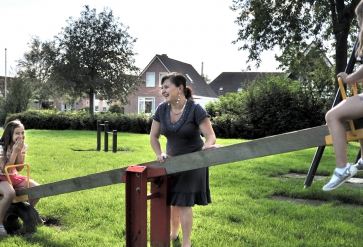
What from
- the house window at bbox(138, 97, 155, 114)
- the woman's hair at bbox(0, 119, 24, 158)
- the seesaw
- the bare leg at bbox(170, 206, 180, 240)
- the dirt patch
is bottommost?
the dirt patch

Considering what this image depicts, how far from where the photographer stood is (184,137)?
357 cm

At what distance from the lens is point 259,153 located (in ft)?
9.08

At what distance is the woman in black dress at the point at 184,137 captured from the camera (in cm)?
350

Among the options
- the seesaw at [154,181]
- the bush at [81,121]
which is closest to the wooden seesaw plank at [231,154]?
the seesaw at [154,181]

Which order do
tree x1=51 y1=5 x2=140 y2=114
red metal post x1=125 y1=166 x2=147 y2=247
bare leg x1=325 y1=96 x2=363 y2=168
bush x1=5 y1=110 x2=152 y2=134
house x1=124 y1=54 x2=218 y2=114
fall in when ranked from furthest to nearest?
1. house x1=124 y1=54 x2=218 y2=114
2. tree x1=51 y1=5 x2=140 y2=114
3. bush x1=5 y1=110 x2=152 y2=134
4. red metal post x1=125 y1=166 x2=147 y2=247
5. bare leg x1=325 y1=96 x2=363 y2=168

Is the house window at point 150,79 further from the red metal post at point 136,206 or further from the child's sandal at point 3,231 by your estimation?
the red metal post at point 136,206

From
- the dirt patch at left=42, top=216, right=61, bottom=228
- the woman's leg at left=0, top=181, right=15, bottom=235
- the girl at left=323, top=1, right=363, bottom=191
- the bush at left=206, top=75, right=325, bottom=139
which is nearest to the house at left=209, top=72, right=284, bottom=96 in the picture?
the bush at left=206, top=75, right=325, bottom=139

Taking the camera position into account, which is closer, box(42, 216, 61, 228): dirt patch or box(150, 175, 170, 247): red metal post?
box(150, 175, 170, 247): red metal post

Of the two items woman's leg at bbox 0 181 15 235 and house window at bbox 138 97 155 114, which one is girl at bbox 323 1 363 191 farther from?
house window at bbox 138 97 155 114

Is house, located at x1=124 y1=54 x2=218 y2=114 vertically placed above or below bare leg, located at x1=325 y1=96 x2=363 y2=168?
above

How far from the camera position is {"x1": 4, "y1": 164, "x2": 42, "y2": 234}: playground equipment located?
167 inches

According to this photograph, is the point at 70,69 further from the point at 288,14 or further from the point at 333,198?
the point at 333,198

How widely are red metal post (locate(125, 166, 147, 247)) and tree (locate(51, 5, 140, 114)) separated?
28.8 meters

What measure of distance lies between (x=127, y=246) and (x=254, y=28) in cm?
1525
